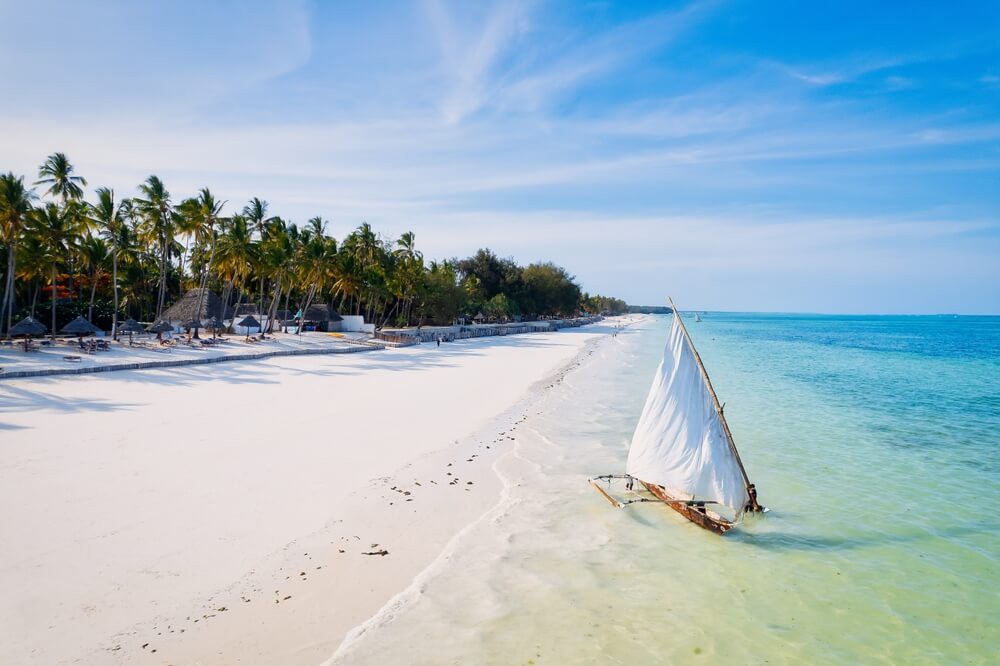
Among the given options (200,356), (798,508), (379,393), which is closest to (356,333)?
(200,356)

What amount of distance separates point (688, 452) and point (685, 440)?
0.72ft

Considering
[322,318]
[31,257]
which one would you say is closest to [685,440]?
[31,257]

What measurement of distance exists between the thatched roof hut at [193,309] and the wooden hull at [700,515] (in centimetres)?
4644

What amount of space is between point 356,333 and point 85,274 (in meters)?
26.1

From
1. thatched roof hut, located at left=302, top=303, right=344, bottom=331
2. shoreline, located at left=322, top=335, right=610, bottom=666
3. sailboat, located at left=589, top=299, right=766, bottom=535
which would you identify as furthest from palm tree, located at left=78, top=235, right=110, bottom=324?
sailboat, located at left=589, top=299, right=766, bottom=535

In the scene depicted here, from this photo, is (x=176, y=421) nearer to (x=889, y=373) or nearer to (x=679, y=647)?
(x=679, y=647)

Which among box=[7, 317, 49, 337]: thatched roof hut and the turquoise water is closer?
the turquoise water

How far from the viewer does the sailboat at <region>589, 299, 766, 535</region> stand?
9.49m

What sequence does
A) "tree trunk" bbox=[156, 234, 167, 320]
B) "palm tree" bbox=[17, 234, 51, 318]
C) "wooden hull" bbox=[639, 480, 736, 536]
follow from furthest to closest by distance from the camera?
"tree trunk" bbox=[156, 234, 167, 320] < "palm tree" bbox=[17, 234, 51, 318] < "wooden hull" bbox=[639, 480, 736, 536]

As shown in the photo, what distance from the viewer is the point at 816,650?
254 inches

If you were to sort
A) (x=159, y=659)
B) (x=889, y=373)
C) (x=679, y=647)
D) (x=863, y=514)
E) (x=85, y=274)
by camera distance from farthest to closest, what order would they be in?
(x=85, y=274), (x=889, y=373), (x=863, y=514), (x=679, y=647), (x=159, y=659)

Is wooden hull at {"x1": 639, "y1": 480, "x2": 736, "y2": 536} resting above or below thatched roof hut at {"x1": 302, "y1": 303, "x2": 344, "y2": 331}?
below

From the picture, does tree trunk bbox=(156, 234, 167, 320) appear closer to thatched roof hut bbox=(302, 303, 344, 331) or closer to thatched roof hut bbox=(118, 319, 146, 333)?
thatched roof hut bbox=(118, 319, 146, 333)

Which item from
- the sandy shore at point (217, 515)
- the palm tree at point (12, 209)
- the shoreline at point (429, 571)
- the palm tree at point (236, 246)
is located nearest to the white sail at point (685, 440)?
the shoreline at point (429, 571)
